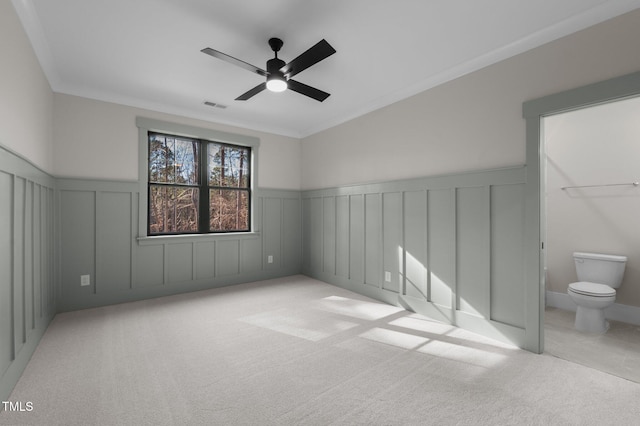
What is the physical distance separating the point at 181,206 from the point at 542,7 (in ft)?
15.0

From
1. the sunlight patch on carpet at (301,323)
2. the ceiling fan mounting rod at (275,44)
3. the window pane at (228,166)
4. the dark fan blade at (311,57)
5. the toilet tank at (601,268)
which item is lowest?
the sunlight patch on carpet at (301,323)

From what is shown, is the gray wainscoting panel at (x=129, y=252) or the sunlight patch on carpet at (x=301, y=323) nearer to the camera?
the sunlight patch on carpet at (x=301, y=323)

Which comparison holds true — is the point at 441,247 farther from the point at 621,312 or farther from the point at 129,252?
the point at 129,252

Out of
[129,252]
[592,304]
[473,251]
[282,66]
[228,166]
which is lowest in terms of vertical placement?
[592,304]

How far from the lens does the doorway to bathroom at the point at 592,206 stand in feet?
9.91

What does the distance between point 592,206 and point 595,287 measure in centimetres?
110

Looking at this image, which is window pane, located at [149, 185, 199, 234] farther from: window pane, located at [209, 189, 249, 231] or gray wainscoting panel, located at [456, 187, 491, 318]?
gray wainscoting panel, located at [456, 187, 491, 318]

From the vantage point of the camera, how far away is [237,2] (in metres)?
2.04

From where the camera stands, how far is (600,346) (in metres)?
2.52

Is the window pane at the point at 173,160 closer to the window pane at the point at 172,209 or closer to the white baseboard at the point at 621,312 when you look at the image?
the window pane at the point at 172,209

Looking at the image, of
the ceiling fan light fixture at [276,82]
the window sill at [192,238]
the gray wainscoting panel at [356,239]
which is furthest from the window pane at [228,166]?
the ceiling fan light fixture at [276,82]

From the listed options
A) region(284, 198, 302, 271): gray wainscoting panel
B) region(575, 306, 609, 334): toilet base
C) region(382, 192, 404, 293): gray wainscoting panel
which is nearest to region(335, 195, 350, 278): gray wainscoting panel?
region(382, 192, 404, 293): gray wainscoting panel

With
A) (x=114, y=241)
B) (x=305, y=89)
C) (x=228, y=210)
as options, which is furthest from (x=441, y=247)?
(x=114, y=241)

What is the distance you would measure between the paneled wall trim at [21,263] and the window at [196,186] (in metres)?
1.30
